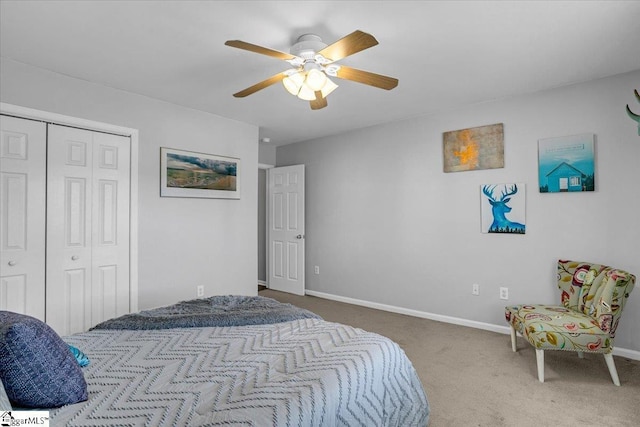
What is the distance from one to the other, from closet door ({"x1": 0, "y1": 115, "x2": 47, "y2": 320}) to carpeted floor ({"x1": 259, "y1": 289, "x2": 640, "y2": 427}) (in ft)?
10.3

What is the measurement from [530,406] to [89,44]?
3.83 meters

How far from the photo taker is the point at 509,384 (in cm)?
245

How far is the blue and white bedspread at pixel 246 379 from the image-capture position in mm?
1148

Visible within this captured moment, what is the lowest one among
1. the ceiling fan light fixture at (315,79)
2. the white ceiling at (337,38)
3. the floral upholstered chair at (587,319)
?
the floral upholstered chair at (587,319)

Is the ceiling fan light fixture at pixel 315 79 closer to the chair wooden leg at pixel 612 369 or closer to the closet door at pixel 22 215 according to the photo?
the closet door at pixel 22 215

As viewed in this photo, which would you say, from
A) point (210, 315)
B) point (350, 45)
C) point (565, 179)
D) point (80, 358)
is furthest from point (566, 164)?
point (80, 358)

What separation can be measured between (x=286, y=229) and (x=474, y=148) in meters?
2.96

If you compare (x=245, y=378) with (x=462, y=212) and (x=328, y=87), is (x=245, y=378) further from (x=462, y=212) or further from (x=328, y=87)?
(x=462, y=212)

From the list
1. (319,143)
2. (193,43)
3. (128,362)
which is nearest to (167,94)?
(193,43)

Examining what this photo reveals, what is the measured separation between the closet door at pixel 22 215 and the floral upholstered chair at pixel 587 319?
388 cm

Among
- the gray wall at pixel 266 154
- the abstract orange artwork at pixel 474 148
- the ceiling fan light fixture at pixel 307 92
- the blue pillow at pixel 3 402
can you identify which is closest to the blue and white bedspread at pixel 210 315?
the blue pillow at pixel 3 402

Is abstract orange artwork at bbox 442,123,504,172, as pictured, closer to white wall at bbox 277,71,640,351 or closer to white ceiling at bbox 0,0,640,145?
white wall at bbox 277,71,640,351

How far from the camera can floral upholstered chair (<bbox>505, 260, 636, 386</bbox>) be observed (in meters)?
2.37

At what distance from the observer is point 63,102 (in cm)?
290
